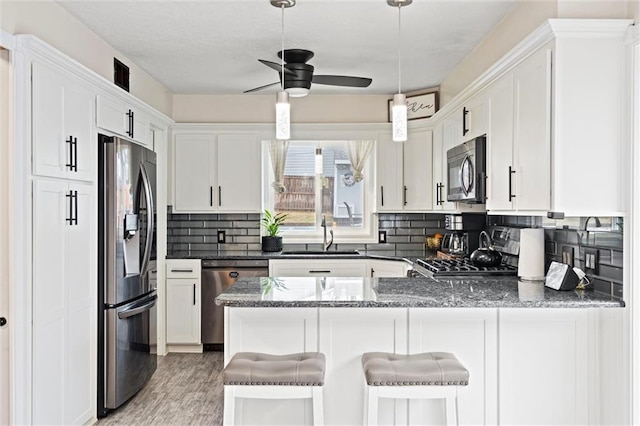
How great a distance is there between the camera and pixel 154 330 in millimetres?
4109

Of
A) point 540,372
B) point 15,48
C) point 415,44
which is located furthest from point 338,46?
point 540,372

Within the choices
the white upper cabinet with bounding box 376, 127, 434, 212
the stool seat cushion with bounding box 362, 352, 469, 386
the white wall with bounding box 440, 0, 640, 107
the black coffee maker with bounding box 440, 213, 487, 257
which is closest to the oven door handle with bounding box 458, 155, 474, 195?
the white wall with bounding box 440, 0, 640, 107

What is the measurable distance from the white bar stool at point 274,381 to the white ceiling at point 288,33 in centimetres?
205

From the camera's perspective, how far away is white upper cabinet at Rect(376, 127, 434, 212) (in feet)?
16.6

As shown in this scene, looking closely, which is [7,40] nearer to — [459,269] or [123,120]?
[123,120]

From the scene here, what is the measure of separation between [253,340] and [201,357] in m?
2.50

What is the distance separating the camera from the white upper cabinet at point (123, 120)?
3.44 meters

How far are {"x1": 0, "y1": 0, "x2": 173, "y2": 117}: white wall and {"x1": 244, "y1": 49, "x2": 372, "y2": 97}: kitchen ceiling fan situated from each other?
1.17 meters

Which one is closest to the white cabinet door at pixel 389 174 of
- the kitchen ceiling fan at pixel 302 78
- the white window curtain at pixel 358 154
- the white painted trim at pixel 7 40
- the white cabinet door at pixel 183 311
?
the white window curtain at pixel 358 154

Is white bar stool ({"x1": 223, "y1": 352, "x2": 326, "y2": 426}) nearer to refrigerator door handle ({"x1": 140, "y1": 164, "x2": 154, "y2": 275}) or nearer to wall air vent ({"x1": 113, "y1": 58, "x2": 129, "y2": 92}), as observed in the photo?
refrigerator door handle ({"x1": 140, "y1": 164, "x2": 154, "y2": 275})

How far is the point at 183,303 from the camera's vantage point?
4988 mm

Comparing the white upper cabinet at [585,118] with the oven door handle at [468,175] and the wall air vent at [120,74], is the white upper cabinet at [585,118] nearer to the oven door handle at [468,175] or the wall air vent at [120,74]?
the oven door handle at [468,175]

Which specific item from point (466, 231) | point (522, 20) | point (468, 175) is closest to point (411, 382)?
point (468, 175)

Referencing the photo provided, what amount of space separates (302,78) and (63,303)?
7.25ft
